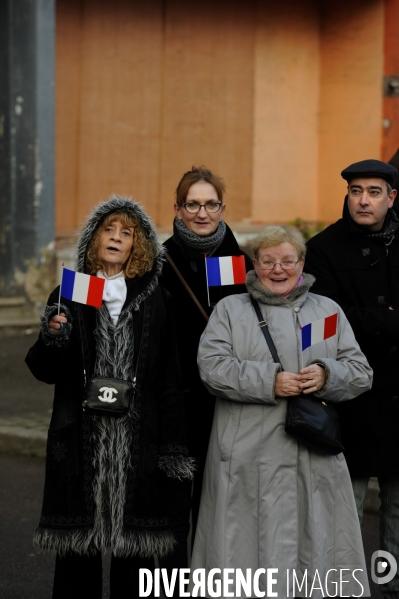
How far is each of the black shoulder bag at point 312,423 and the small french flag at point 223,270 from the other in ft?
1.70

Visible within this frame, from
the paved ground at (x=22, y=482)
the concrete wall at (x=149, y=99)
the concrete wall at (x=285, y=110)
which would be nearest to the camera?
the paved ground at (x=22, y=482)

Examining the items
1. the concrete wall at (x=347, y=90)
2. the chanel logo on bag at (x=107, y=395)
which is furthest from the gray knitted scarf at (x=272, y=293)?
the concrete wall at (x=347, y=90)

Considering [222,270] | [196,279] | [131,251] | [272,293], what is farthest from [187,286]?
[272,293]

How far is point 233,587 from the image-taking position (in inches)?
171

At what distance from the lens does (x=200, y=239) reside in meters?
4.94

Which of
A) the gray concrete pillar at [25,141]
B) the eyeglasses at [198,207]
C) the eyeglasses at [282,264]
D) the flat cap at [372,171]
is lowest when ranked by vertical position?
the eyeglasses at [282,264]

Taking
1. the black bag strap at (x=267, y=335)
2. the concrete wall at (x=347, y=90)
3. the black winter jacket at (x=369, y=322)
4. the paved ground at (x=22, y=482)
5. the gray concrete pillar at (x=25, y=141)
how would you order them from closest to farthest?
1. the black bag strap at (x=267, y=335)
2. the black winter jacket at (x=369, y=322)
3. the paved ground at (x=22, y=482)
4. the gray concrete pillar at (x=25, y=141)
5. the concrete wall at (x=347, y=90)

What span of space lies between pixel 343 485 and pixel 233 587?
61 cm

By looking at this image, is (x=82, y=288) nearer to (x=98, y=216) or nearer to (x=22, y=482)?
(x=98, y=216)

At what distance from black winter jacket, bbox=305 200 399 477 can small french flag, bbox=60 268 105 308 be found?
1072 mm

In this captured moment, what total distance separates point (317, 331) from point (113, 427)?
0.92m

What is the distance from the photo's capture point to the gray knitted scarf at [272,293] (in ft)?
14.7

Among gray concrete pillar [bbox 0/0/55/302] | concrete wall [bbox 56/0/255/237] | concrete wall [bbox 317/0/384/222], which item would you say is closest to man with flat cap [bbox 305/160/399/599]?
gray concrete pillar [bbox 0/0/55/302]

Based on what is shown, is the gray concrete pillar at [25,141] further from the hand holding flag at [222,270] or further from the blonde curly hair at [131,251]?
the blonde curly hair at [131,251]
